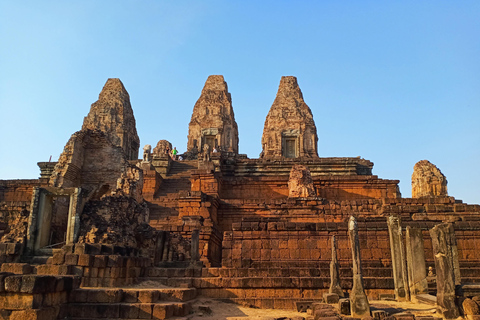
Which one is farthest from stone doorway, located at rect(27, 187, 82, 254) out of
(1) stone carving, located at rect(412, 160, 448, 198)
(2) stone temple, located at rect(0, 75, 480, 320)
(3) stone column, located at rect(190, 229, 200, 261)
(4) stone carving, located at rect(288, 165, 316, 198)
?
(1) stone carving, located at rect(412, 160, 448, 198)

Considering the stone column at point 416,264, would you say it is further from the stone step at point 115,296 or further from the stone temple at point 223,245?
the stone step at point 115,296

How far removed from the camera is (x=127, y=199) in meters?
12.5

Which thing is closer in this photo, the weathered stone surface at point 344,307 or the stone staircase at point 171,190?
the weathered stone surface at point 344,307

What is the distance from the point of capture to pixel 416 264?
28.9 ft

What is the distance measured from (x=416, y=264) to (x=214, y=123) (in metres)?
27.3

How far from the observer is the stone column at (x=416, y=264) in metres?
8.56

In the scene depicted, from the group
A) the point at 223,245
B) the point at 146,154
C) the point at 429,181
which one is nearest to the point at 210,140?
the point at 146,154

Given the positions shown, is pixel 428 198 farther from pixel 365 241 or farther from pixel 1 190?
pixel 1 190

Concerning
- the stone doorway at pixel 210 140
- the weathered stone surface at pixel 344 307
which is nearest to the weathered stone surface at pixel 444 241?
the weathered stone surface at pixel 344 307

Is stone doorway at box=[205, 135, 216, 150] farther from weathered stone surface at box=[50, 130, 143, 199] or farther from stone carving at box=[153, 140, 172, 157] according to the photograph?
weathered stone surface at box=[50, 130, 143, 199]

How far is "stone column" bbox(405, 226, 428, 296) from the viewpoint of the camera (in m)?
8.56

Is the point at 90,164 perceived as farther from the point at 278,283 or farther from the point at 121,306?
the point at 121,306

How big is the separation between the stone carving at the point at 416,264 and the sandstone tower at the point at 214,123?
2525 centimetres

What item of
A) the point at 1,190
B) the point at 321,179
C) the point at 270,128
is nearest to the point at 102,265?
the point at 321,179
